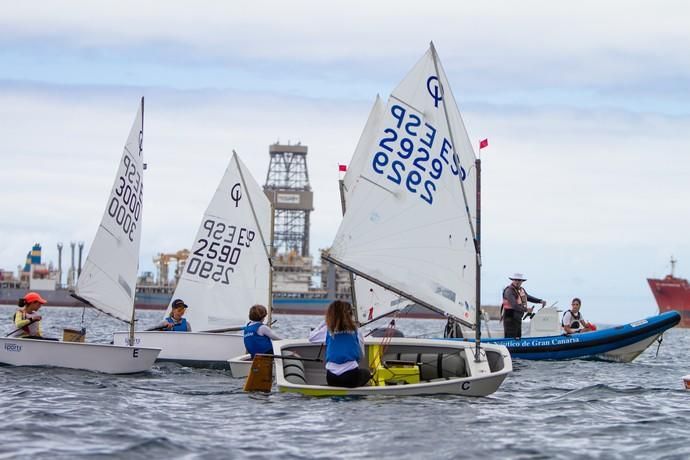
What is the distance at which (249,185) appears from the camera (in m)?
27.9

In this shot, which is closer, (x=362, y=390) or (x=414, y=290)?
(x=362, y=390)

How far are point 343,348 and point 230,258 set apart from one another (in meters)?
11.8

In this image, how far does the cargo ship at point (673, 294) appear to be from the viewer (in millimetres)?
116062

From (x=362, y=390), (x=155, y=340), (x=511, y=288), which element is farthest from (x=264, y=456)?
(x=511, y=288)

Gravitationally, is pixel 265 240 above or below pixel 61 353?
above

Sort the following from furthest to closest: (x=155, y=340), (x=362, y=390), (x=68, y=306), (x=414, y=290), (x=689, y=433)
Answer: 1. (x=68, y=306)
2. (x=155, y=340)
3. (x=414, y=290)
4. (x=362, y=390)
5. (x=689, y=433)

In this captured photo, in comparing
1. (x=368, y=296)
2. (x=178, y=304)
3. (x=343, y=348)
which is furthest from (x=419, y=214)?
(x=178, y=304)

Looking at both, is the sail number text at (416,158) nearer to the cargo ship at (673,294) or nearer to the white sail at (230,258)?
the white sail at (230,258)

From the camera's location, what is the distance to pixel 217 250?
2752 centimetres

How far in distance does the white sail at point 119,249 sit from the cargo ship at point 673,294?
10075cm

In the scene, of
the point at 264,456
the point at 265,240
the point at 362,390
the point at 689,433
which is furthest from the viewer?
the point at 265,240

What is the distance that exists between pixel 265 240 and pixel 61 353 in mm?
8351

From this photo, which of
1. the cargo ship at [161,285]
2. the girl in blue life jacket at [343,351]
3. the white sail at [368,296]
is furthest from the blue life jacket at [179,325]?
the cargo ship at [161,285]

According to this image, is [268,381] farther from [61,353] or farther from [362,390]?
[61,353]
